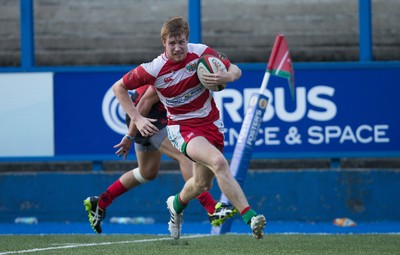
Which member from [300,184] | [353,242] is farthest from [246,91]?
[353,242]

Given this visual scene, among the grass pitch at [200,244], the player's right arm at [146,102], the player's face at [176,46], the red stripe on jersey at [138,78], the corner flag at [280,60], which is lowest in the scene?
the grass pitch at [200,244]

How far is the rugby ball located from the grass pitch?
1.34 meters

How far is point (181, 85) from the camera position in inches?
381

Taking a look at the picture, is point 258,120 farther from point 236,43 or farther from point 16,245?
point 236,43

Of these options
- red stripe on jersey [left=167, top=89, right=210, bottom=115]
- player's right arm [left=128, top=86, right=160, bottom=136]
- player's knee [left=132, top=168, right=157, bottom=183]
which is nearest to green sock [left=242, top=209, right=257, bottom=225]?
red stripe on jersey [left=167, top=89, right=210, bottom=115]

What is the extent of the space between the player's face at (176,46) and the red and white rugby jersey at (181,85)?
12cm

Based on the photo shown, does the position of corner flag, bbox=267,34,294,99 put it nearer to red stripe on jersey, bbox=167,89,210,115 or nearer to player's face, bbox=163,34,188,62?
red stripe on jersey, bbox=167,89,210,115

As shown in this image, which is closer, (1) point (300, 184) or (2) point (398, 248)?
(2) point (398, 248)

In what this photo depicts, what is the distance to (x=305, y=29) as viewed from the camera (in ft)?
62.4

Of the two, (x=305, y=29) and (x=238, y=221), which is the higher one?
(x=305, y=29)

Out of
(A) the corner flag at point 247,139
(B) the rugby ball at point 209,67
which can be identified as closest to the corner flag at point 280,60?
(A) the corner flag at point 247,139

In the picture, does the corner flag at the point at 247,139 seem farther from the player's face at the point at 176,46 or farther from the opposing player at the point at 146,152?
the player's face at the point at 176,46

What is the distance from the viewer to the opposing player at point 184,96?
945cm

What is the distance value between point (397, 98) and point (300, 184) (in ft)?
5.28
